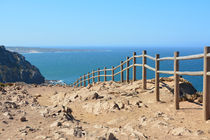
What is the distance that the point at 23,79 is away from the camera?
274ft

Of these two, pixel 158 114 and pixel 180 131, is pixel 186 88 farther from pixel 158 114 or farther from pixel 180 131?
pixel 180 131

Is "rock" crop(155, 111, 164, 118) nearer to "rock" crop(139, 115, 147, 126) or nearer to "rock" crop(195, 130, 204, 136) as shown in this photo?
"rock" crop(139, 115, 147, 126)

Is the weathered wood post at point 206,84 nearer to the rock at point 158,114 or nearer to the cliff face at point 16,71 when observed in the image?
the rock at point 158,114

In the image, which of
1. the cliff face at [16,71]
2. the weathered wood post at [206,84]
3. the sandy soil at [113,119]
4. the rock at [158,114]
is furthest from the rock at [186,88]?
the cliff face at [16,71]

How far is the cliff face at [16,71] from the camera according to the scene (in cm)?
8188

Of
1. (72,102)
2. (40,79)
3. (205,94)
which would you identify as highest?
(205,94)

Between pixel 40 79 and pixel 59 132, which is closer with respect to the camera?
pixel 59 132

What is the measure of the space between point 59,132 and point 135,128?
2147 millimetres

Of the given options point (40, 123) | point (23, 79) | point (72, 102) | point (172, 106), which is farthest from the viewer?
point (23, 79)

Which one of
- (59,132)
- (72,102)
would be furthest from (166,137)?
(72,102)

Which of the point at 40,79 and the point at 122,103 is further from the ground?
the point at 122,103

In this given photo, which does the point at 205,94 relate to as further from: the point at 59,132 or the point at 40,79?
the point at 40,79

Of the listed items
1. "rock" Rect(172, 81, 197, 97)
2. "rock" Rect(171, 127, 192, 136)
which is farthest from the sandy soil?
"rock" Rect(172, 81, 197, 97)

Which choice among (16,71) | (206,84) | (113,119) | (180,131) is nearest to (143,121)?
(113,119)
